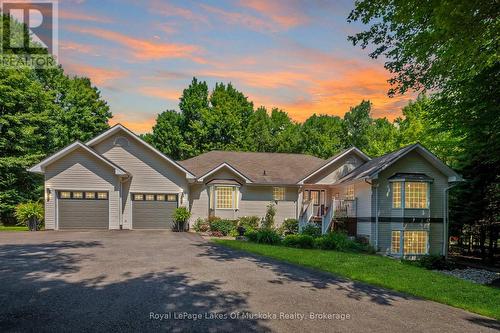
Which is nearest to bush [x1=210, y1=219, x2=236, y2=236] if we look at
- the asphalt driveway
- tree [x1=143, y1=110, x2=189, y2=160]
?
the asphalt driveway

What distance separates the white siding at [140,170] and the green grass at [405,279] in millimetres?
11711

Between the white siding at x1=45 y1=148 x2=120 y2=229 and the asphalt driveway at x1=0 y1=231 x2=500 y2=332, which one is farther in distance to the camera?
the white siding at x1=45 y1=148 x2=120 y2=229

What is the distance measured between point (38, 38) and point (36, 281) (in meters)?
40.8

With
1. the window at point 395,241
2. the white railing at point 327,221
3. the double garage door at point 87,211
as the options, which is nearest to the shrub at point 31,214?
the double garage door at point 87,211

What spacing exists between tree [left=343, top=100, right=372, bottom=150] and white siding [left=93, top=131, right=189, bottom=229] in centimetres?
3666

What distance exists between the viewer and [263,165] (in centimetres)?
3055

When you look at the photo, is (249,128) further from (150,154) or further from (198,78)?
(150,154)

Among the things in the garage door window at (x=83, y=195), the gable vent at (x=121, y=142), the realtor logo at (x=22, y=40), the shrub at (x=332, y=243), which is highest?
the realtor logo at (x=22, y=40)

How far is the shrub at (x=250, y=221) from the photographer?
26.1m

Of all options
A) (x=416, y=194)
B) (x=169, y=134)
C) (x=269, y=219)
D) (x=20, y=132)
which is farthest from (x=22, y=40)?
(x=416, y=194)

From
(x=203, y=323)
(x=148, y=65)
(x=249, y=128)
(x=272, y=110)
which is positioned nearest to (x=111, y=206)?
(x=148, y=65)

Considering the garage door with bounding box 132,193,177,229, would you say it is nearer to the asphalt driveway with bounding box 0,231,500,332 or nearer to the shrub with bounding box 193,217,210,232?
the shrub with bounding box 193,217,210,232

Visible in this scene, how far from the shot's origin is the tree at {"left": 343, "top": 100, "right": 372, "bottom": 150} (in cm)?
5625

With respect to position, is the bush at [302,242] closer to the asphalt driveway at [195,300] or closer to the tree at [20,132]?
the asphalt driveway at [195,300]
